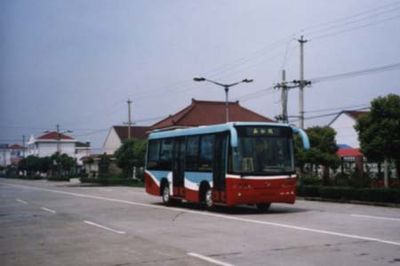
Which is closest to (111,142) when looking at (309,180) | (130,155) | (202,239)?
(130,155)

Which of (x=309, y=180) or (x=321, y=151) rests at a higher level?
(x=321, y=151)

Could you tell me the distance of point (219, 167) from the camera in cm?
2116

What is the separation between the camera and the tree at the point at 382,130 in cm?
2909

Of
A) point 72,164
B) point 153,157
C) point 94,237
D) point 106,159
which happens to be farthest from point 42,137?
point 94,237

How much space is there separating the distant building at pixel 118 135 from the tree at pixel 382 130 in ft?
272

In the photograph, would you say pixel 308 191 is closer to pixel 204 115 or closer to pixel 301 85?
pixel 301 85

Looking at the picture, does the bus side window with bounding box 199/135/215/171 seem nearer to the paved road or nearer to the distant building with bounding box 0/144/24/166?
the paved road

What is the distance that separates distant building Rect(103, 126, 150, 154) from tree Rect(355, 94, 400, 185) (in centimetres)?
8292

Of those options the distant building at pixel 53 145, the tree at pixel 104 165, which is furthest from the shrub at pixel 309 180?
the distant building at pixel 53 145

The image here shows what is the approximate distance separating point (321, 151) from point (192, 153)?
1803 centimetres

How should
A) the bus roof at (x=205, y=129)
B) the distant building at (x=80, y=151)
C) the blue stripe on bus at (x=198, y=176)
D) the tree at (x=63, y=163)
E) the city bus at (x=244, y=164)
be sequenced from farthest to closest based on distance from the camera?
the distant building at (x=80, y=151)
the tree at (x=63, y=163)
the blue stripe on bus at (x=198, y=176)
the bus roof at (x=205, y=129)
the city bus at (x=244, y=164)

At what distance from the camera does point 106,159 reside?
92.1 m

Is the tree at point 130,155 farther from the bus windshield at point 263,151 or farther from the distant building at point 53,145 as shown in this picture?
the distant building at point 53,145

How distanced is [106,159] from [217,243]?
263 feet
